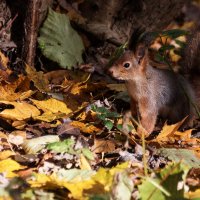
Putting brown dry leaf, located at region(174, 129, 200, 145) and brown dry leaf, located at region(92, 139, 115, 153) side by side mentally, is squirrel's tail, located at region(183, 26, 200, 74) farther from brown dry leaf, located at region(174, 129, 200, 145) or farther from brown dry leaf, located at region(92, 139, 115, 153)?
brown dry leaf, located at region(92, 139, 115, 153)

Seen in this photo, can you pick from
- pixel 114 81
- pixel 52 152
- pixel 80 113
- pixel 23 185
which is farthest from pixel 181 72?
pixel 23 185

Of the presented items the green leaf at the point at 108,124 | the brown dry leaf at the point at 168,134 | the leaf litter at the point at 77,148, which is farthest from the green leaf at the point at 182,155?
the green leaf at the point at 108,124

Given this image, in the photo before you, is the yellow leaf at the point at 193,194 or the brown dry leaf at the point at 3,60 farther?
the brown dry leaf at the point at 3,60

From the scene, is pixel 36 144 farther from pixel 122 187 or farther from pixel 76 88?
pixel 76 88

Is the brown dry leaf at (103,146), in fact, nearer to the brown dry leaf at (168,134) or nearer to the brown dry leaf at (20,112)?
the brown dry leaf at (168,134)

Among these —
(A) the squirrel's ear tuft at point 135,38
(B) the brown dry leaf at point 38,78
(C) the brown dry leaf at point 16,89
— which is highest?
(A) the squirrel's ear tuft at point 135,38

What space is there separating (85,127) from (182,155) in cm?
65

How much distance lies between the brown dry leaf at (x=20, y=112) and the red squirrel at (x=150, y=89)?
0.61m

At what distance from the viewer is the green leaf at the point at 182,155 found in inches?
113

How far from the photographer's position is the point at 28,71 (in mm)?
3543

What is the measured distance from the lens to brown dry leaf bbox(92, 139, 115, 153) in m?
3.01

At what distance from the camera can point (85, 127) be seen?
3.25 m

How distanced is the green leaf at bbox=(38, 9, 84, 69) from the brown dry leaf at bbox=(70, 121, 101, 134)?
915mm

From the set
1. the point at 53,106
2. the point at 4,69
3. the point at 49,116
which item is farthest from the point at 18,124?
the point at 4,69
